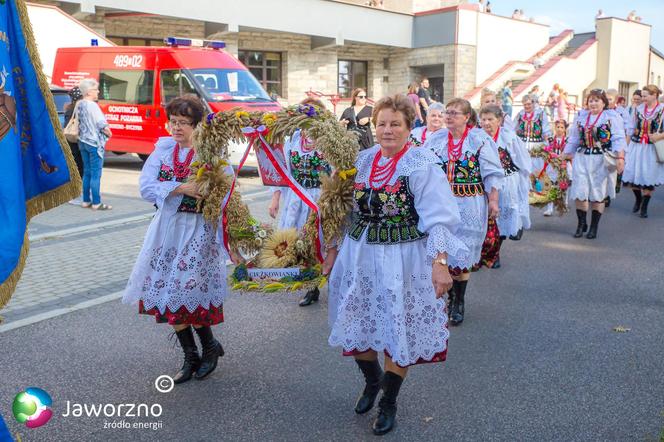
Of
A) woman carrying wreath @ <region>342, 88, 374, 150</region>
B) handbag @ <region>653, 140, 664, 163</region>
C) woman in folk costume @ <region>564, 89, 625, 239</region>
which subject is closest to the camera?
woman in folk costume @ <region>564, 89, 625, 239</region>

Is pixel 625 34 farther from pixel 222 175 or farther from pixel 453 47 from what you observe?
pixel 222 175

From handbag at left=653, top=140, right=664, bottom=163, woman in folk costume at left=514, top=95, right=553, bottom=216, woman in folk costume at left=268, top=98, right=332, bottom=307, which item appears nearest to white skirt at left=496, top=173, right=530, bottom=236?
woman in folk costume at left=268, top=98, right=332, bottom=307

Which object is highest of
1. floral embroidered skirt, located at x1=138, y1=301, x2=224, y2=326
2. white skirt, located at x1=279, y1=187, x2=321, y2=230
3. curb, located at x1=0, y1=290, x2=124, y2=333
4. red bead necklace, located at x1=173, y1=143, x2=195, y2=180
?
red bead necklace, located at x1=173, y1=143, x2=195, y2=180

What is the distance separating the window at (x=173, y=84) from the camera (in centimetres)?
1455

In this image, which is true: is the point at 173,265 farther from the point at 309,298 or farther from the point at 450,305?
the point at 450,305

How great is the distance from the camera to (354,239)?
12.6 feet

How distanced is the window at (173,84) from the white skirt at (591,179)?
8.38m

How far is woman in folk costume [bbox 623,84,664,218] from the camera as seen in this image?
11.3m

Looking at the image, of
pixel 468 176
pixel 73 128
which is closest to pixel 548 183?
pixel 468 176

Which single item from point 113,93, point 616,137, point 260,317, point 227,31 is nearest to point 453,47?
point 227,31

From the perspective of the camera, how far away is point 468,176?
5906mm

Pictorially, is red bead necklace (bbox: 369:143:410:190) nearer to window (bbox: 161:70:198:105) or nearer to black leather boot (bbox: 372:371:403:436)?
black leather boot (bbox: 372:371:403:436)

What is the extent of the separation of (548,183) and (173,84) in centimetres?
849

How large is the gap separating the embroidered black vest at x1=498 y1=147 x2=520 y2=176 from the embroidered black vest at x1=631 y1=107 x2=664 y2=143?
16.9 feet
